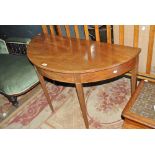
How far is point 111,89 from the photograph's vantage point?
2447mm

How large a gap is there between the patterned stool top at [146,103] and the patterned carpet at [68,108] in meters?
0.41

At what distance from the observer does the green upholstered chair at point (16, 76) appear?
2109 mm

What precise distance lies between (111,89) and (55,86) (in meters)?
0.72

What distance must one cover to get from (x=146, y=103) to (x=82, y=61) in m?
0.64

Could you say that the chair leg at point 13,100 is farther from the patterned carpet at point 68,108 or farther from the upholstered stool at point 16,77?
the upholstered stool at point 16,77

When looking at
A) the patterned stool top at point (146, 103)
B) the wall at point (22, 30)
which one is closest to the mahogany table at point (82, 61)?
the patterned stool top at point (146, 103)

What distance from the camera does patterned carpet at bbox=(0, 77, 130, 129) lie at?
7.08 ft

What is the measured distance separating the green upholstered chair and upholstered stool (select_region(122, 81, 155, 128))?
102 cm

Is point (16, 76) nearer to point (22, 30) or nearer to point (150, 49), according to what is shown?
point (22, 30)

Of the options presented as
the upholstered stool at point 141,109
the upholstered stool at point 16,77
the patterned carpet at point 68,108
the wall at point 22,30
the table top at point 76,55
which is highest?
the table top at point 76,55

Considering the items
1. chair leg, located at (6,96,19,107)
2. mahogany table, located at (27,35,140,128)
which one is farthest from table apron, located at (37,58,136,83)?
chair leg, located at (6,96,19,107)

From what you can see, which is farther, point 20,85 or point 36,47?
point 20,85
